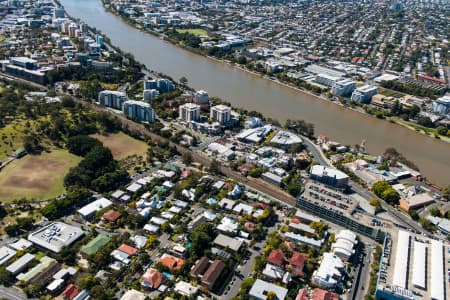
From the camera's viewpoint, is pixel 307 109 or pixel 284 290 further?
pixel 307 109

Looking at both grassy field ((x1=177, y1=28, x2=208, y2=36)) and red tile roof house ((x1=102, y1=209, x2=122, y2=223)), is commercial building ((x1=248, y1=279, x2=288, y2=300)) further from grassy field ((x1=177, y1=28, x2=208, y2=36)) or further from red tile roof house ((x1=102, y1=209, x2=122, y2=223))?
grassy field ((x1=177, y1=28, x2=208, y2=36))

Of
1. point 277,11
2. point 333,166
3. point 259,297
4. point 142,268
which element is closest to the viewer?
point 259,297

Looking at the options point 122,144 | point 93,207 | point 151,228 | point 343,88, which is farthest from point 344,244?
point 343,88

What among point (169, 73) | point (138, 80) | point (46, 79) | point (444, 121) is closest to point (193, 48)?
point (169, 73)

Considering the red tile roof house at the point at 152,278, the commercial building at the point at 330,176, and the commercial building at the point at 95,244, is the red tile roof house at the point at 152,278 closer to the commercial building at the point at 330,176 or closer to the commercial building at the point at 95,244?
the commercial building at the point at 95,244

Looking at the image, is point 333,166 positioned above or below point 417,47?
below

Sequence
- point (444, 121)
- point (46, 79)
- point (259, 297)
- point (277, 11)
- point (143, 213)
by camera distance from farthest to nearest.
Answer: point (277, 11), point (46, 79), point (444, 121), point (143, 213), point (259, 297)

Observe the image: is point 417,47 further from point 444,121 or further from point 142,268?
point 142,268
